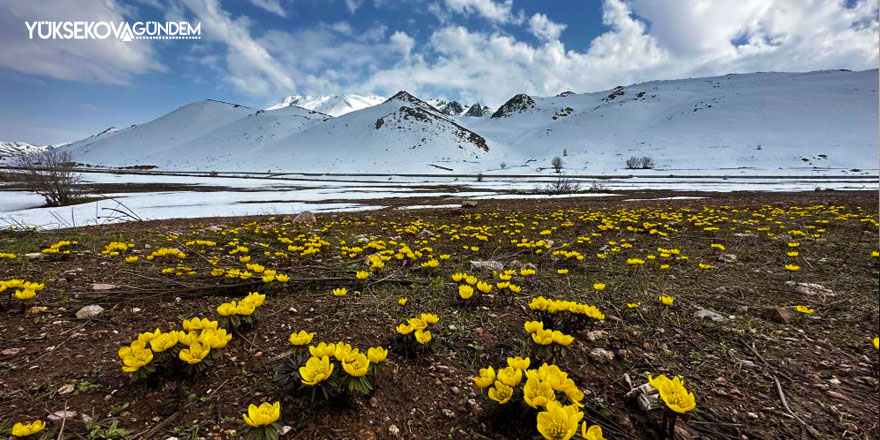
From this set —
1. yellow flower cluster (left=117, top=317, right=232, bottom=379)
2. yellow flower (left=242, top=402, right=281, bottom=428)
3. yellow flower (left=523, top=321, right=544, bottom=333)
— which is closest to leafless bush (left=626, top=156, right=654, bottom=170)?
yellow flower (left=523, top=321, right=544, bottom=333)

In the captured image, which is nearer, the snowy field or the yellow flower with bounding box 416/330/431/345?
the yellow flower with bounding box 416/330/431/345

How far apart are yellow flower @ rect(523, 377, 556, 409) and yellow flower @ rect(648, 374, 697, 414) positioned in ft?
1.83

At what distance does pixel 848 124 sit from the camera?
263 ft

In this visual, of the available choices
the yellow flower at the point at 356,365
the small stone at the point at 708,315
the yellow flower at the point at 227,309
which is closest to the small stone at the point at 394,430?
the yellow flower at the point at 356,365

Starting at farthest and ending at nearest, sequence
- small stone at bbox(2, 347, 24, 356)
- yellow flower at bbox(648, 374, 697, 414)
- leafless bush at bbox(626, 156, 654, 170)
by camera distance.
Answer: leafless bush at bbox(626, 156, 654, 170), small stone at bbox(2, 347, 24, 356), yellow flower at bbox(648, 374, 697, 414)

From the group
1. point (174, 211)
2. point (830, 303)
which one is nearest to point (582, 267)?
point (830, 303)

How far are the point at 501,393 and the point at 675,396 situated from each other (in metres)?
0.88

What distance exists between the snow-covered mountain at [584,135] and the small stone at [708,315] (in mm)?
71102

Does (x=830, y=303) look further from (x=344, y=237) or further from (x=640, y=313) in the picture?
(x=344, y=237)

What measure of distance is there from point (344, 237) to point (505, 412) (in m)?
6.31

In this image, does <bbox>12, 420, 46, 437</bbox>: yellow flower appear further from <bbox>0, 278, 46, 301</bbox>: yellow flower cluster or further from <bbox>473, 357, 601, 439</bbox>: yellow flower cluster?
<bbox>473, 357, 601, 439</bbox>: yellow flower cluster

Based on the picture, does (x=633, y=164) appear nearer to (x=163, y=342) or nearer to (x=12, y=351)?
(x=163, y=342)

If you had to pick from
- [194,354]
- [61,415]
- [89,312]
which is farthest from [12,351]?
[194,354]

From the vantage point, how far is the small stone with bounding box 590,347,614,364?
2.76m
